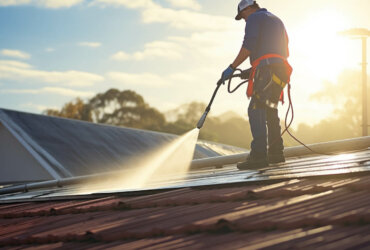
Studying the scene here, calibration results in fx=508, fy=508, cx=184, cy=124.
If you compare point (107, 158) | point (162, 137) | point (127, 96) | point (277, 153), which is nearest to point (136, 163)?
point (107, 158)

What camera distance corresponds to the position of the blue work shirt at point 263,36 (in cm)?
529

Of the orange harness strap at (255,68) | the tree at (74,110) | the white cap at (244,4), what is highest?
the tree at (74,110)

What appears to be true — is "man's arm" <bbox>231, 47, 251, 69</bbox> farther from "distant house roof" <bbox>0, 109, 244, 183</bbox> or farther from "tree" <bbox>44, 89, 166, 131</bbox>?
"tree" <bbox>44, 89, 166, 131</bbox>

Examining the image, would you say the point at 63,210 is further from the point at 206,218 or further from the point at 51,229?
the point at 206,218

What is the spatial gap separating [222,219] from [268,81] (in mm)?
2891

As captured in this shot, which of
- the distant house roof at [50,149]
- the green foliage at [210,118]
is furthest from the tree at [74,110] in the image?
the distant house roof at [50,149]

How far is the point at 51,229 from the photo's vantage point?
376 centimetres

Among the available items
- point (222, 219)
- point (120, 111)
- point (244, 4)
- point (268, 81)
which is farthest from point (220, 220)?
point (120, 111)

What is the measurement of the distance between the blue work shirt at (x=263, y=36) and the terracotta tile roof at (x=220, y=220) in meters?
1.82

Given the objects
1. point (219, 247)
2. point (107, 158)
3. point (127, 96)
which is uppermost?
A: point (127, 96)

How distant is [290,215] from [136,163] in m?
18.2

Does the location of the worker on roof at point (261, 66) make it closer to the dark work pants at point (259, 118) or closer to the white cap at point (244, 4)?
the dark work pants at point (259, 118)

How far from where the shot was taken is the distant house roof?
16875 millimetres

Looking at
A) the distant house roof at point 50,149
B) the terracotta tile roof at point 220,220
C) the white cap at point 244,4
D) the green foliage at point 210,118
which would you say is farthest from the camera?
the green foliage at point 210,118
